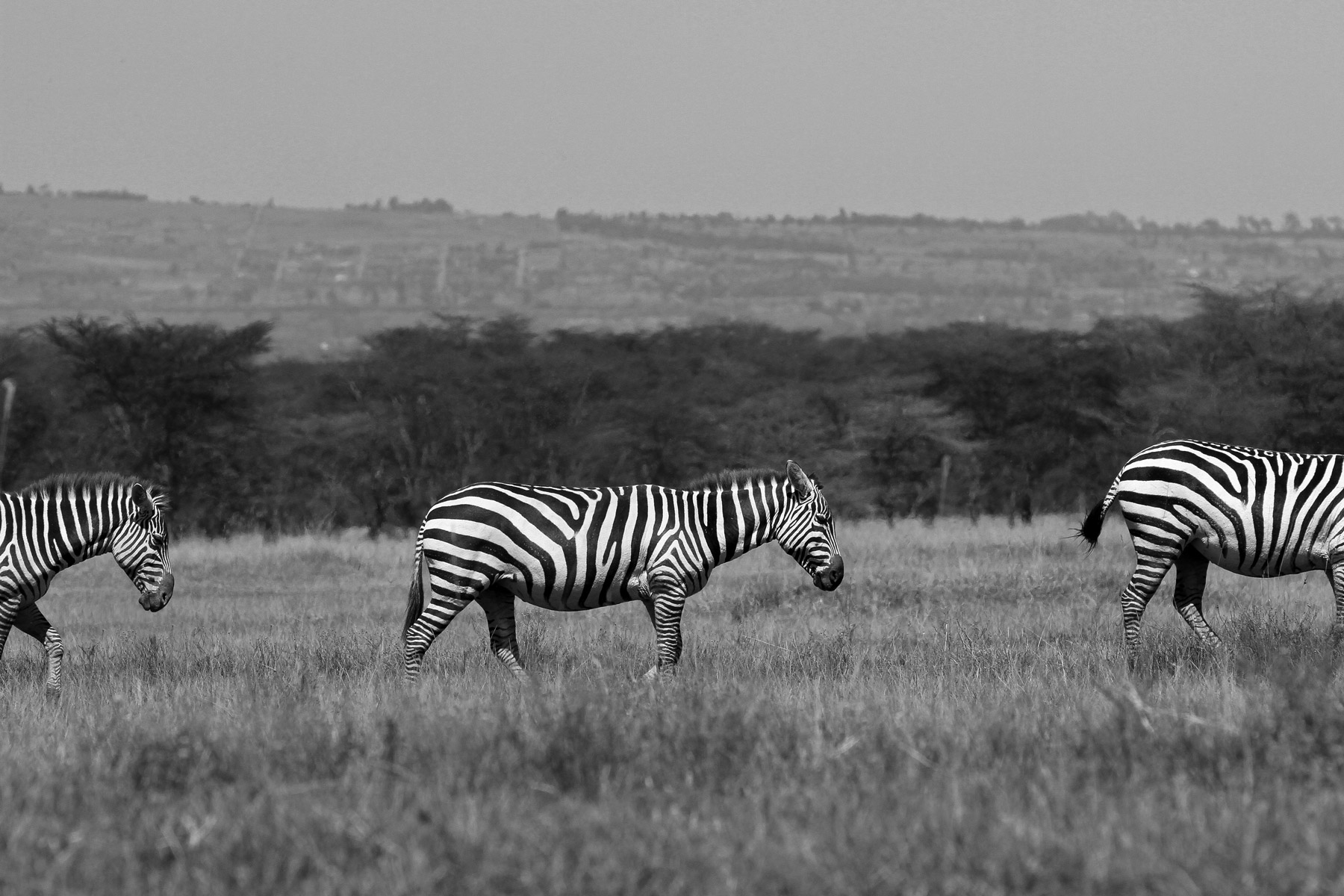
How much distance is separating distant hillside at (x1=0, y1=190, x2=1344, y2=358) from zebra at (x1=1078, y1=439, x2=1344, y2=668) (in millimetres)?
90998

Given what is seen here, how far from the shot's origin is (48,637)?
29.8 ft

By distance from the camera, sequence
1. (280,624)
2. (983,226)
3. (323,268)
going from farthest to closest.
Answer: (983,226) < (323,268) < (280,624)

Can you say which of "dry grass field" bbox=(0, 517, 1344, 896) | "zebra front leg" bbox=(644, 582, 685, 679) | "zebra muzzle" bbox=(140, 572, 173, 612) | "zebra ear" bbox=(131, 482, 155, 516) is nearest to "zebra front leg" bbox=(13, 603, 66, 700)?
"dry grass field" bbox=(0, 517, 1344, 896)

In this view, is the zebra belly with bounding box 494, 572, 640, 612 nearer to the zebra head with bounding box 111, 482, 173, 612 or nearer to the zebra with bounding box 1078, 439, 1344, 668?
the zebra head with bounding box 111, 482, 173, 612

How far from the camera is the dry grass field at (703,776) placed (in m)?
3.75

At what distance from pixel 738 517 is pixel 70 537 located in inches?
154

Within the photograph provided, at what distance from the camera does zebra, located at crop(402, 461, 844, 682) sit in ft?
29.1

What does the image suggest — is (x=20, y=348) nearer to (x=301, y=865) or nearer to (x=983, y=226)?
(x=301, y=865)

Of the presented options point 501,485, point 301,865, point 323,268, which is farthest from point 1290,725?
point 323,268

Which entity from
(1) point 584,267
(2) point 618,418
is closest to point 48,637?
(2) point 618,418

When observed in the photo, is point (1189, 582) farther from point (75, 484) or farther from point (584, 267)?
point (584, 267)

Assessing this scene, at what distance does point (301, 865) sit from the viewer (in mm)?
3883

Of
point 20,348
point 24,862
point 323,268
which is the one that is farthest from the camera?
point 323,268

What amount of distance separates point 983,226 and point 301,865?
192 metres
